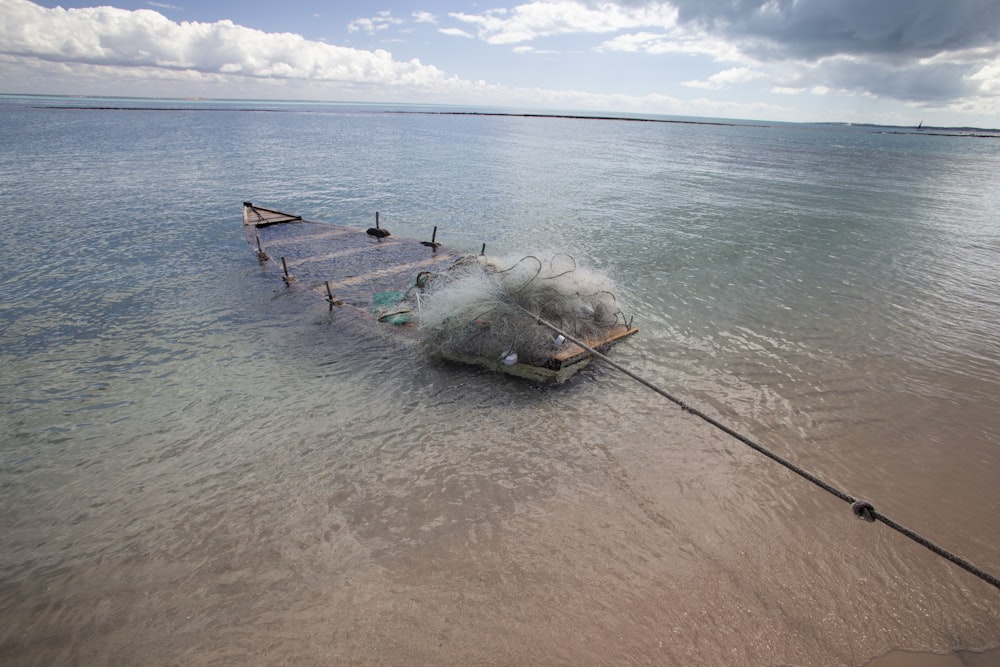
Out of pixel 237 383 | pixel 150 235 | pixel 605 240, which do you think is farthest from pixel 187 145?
pixel 237 383

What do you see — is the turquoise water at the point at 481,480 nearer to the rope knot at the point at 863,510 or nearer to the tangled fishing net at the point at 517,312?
the tangled fishing net at the point at 517,312

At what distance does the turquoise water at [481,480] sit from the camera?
4.30m

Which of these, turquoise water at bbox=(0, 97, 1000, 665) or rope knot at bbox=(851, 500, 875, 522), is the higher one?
rope knot at bbox=(851, 500, 875, 522)

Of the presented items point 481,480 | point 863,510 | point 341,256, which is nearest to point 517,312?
point 481,480

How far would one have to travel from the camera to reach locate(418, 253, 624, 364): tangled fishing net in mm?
8211

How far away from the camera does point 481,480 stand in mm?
6035

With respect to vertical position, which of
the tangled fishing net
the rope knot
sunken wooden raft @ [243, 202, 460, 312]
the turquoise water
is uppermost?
the rope knot

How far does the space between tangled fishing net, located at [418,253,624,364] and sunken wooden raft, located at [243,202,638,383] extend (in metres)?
0.24

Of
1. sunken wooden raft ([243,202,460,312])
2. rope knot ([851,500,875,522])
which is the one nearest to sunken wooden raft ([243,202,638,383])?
sunken wooden raft ([243,202,460,312])

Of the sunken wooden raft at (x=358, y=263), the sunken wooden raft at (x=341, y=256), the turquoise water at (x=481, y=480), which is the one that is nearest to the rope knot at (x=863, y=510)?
the turquoise water at (x=481, y=480)

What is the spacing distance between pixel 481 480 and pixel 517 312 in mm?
3305

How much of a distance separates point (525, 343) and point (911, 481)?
18.5ft

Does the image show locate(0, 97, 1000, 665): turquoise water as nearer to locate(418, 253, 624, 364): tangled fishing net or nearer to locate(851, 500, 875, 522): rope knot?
locate(418, 253, 624, 364): tangled fishing net

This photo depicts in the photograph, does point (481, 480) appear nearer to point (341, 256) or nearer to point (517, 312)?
point (517, 312)
